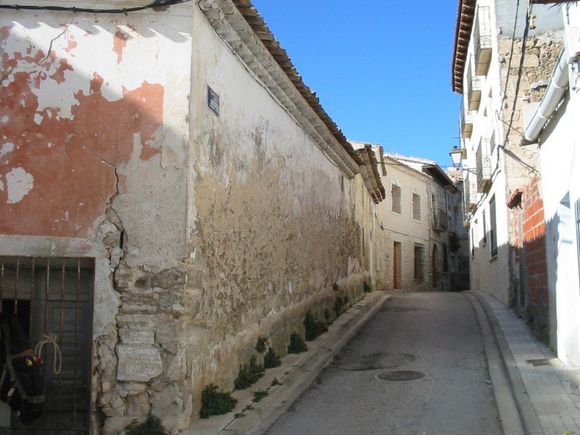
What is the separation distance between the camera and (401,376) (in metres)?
7.60

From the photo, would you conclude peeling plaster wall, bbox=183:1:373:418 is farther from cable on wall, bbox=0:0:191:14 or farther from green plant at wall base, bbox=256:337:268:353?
cable on wall, bbox=0:0:191:14

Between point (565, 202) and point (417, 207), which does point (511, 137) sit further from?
point (417, 207)

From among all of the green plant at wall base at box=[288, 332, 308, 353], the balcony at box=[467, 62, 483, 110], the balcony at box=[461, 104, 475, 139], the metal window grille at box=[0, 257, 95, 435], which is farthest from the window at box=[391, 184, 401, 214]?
the metal window grille at box=[0, 257, 95, 435]

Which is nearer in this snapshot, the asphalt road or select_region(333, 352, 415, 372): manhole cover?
the asphalt road

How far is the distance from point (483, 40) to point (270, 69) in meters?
9.17

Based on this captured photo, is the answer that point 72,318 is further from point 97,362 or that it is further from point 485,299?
point 485,299

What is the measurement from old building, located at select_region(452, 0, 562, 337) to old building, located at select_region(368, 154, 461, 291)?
21.6ft

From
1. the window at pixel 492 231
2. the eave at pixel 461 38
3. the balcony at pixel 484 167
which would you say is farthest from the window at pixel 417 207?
the window at pixel 492 231

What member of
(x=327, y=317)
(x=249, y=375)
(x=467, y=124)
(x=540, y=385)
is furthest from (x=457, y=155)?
(x=249, y=375)

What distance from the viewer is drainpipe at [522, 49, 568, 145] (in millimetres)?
6035

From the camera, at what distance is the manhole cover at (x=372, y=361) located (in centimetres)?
826

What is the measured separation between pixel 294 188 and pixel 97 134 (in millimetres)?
4196

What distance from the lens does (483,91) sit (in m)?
17.0

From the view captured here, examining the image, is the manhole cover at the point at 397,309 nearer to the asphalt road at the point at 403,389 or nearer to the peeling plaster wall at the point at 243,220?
the asphalt road at the point at 403,389
